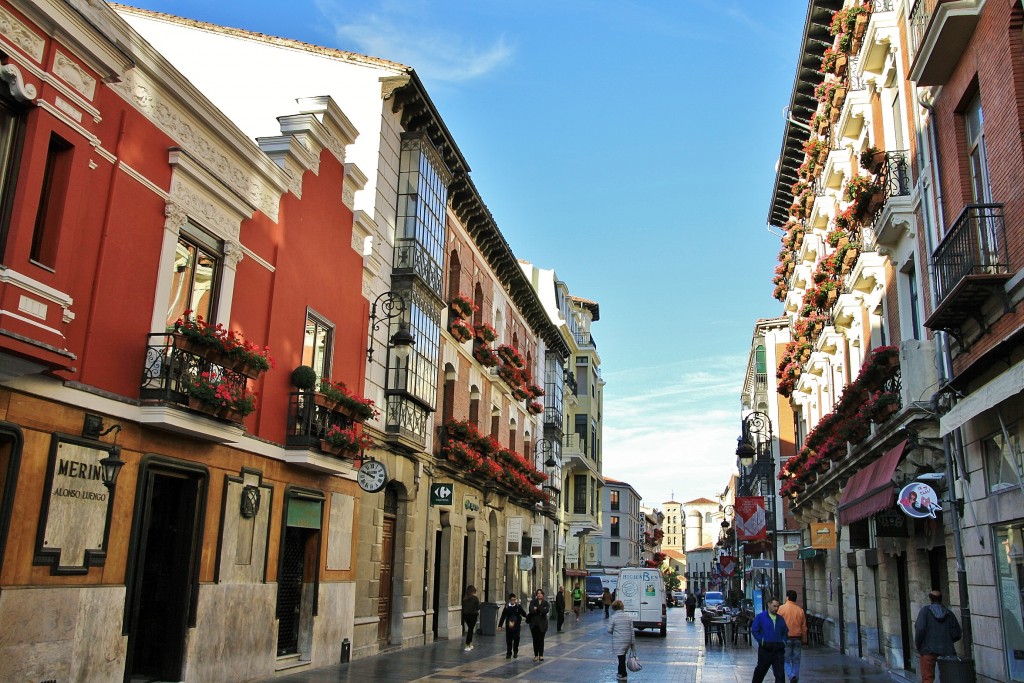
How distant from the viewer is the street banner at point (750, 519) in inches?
922

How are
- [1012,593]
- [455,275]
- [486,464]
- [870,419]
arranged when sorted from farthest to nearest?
[455,275] → [486,464] → [870,419] → [1012,593]

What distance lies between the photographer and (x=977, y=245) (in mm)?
11461

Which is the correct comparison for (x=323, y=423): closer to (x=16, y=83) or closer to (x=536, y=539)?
(x=16, y=83)

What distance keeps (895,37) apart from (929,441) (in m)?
8.30

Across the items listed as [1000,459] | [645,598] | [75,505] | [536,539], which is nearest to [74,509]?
[75,505]

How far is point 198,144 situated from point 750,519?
56.6 ft

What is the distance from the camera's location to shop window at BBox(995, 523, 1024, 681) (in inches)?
438

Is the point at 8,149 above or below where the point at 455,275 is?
below

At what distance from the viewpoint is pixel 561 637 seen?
95.1 feet

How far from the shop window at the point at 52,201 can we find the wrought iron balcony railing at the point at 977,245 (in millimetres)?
11147

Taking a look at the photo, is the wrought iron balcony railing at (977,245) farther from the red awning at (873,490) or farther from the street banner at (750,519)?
the street banner at (750,519)

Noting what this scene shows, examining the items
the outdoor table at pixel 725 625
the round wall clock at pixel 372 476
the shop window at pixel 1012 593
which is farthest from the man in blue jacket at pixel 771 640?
the outdoor table at pixel 725 625

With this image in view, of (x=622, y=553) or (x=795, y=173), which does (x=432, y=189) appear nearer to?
(x=795, y=173)

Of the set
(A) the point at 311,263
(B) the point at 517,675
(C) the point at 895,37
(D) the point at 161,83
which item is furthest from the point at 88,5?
(C) the point at 895,37
